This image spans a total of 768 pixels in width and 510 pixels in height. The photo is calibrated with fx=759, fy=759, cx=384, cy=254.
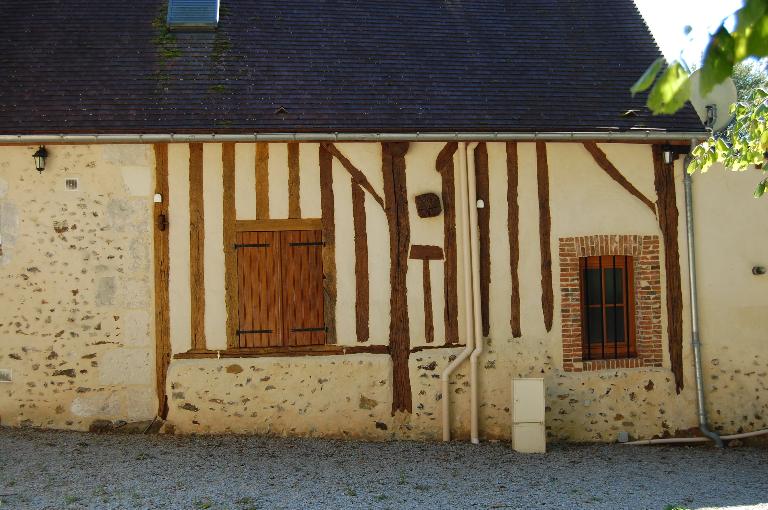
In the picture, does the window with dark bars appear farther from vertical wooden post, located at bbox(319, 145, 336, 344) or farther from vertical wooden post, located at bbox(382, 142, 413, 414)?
vertical wooden post, located at bbox(319, 145, 336, 344)

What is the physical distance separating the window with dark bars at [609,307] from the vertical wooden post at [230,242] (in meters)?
3.69

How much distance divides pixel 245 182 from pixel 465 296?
8.20 feet

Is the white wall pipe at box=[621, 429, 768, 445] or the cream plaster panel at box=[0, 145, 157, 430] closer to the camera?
the cream plaster panel at box=[0, 145, 157, 430]

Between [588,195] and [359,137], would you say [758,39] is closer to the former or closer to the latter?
[359,137]

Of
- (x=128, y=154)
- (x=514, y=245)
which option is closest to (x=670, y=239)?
(x=514, y=245)

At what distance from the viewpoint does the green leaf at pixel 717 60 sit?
6.77ft

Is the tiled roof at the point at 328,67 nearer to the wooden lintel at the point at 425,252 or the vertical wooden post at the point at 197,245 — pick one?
the vertical wooden post at the point at 197,245

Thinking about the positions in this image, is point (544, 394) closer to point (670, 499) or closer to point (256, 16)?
point (670, 499)

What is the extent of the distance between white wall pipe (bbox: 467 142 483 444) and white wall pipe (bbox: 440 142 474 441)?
41 mm

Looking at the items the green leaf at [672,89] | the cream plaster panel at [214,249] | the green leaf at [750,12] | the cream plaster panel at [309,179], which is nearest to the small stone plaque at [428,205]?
the cream plaster panel at [309,179]

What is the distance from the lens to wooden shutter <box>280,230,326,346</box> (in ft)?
25.1

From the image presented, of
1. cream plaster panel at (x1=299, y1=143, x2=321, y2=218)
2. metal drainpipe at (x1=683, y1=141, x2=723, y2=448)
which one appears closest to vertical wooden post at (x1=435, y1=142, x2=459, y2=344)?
cream plaster panel at (x1=299, y1=143, x2=321, y2=218)

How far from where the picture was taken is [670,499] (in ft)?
19.6

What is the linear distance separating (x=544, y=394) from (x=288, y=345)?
2589 mm
